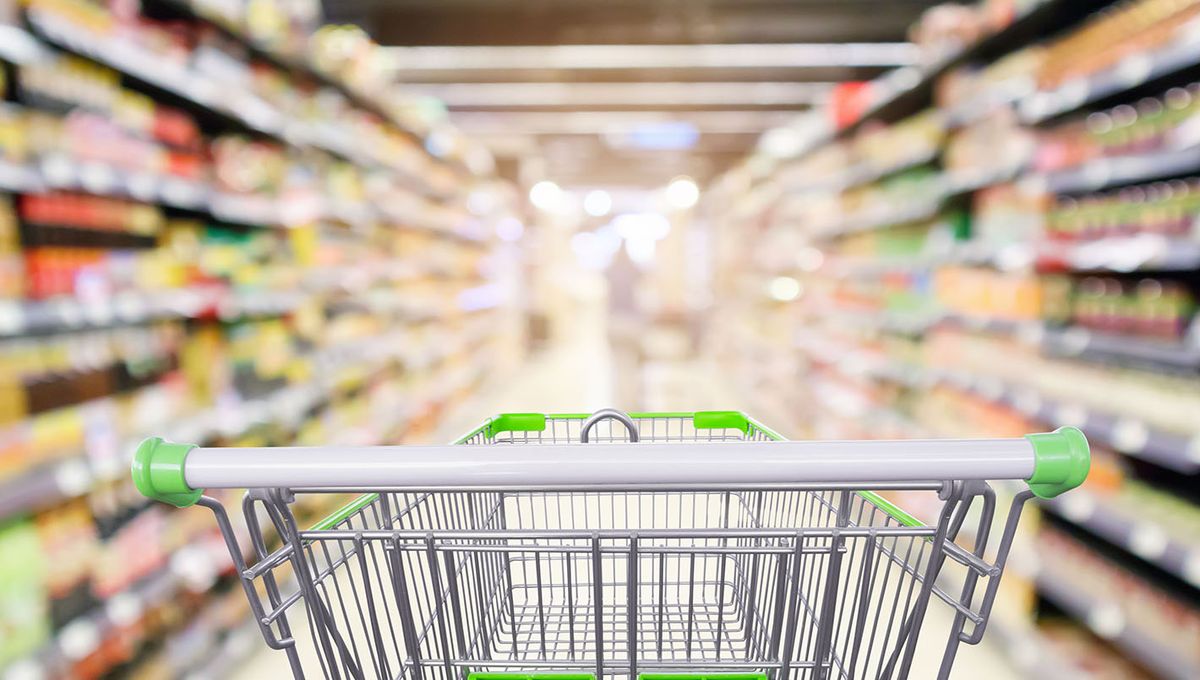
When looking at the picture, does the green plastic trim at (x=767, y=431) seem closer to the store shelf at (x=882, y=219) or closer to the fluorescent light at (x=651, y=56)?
the store shelf at (x=882, y=219)

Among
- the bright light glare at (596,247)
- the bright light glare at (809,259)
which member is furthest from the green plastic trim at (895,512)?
the bright light glare at (596,247)

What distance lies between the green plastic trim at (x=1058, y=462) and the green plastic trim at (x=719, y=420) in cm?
68

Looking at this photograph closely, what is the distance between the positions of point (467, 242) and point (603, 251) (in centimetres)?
1735

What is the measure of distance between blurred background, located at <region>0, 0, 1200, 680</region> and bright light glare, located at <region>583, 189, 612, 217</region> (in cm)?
1622

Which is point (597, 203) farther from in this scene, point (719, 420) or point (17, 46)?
point (719, 420)

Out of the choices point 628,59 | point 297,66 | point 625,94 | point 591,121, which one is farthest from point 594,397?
point 297,66

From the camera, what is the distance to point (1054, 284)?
2.78 m

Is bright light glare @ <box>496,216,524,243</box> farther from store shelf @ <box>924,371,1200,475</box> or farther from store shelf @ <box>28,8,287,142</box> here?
store shelf @ <box>924,371,1200,475</box>

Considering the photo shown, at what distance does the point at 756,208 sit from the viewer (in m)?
8.48

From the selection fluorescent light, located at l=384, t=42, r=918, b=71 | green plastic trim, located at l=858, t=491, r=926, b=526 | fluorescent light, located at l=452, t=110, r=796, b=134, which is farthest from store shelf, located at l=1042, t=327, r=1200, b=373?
fluorescent light, located at l=452, t=110, r=796, b=134

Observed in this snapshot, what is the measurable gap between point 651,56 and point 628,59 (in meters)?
0.27

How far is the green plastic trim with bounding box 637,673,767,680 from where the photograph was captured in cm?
98

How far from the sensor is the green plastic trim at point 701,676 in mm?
980

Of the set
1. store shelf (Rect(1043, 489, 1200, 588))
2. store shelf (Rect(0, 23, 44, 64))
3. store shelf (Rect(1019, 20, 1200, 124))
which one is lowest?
store shelf (Rect(1043, 489, 1200, 588))
